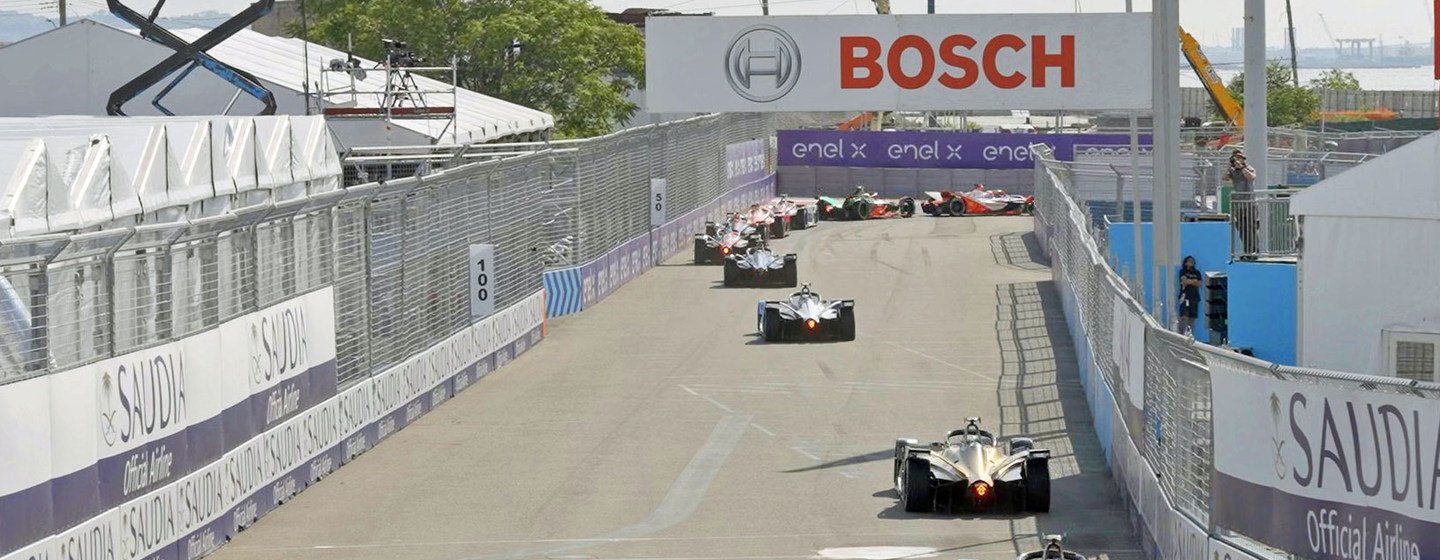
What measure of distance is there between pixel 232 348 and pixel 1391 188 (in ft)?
36.7

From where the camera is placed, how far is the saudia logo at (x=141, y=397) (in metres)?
14.0

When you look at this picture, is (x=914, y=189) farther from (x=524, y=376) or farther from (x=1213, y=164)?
(x=524, y=376)

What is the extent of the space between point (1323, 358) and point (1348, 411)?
487 inches

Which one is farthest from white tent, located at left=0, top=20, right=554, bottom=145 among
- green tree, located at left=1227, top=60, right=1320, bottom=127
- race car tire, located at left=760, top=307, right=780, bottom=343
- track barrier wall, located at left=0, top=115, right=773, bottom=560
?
green tree, located at left=1227, top=60, right=1320, bottom=127

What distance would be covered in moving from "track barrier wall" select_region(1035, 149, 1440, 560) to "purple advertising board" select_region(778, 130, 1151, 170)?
4610 cm

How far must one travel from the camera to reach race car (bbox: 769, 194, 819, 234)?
49.2 metres

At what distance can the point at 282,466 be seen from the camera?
1838cm

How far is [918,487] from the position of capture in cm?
1727

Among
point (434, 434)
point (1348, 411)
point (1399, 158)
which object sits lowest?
point (434, 434)

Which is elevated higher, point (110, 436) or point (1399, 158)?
point (1399, 158)

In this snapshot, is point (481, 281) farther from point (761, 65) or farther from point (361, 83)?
point (361, 83)

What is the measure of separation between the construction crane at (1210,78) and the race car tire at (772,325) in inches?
1762

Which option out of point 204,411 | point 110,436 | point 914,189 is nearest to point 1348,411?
point 110,436

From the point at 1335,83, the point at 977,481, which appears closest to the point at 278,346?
the point at 977,481
